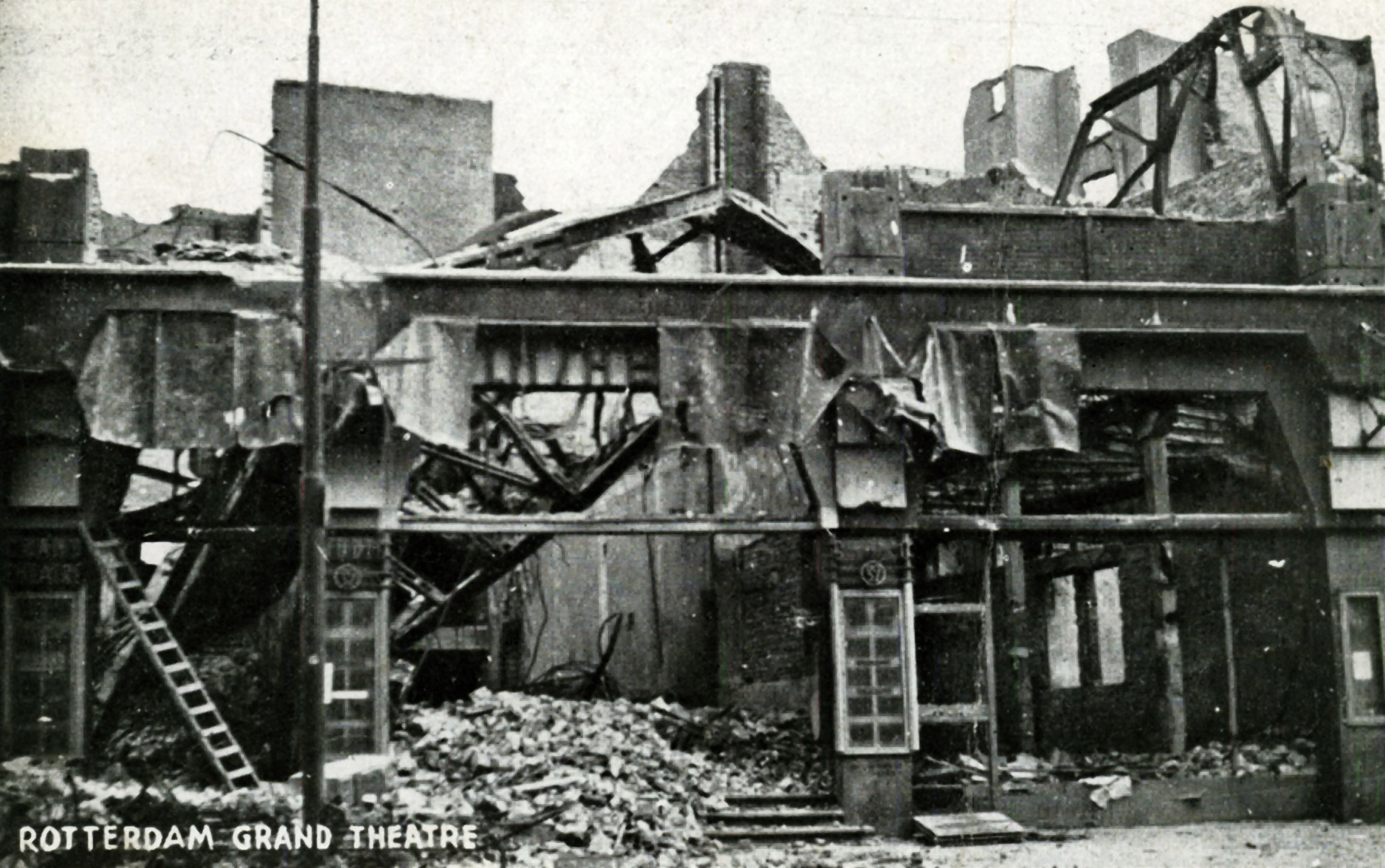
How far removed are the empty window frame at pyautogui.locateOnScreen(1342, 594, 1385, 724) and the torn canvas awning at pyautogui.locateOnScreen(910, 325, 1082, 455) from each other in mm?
3593

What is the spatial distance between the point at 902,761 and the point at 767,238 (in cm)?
661

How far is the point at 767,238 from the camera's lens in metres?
18.2

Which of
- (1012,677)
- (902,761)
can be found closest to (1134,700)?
(1012,677)

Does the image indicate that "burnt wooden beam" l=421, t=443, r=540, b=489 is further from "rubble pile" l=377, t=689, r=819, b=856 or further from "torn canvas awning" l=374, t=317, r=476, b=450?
"rubble pile" l=377, t=689, r=819, b=856

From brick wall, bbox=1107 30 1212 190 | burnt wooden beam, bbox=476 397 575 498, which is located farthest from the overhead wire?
brick wall, bbox=1107 30 1212 190

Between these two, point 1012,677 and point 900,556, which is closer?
point 900,556

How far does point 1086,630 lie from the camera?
22984 millimetres

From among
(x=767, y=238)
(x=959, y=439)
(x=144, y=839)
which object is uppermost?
(x=767, y=238)

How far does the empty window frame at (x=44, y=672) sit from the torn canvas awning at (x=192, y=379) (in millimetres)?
1685

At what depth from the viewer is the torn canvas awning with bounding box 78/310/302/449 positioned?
14.1 metres

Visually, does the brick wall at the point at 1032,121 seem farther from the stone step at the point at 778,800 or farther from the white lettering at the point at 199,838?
the white lettering at the point at 199,838

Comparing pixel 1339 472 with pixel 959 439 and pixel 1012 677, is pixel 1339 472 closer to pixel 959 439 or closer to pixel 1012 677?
pixel 959 439

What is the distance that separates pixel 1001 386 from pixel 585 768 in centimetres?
568

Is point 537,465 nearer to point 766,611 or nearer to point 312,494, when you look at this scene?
point 766,611
